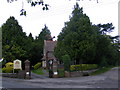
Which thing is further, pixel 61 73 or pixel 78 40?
pixel 78 40

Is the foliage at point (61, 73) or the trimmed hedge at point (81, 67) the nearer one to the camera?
the foliage at point (61, 73)

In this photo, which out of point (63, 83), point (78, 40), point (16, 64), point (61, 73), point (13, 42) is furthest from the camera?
point (13, 42)

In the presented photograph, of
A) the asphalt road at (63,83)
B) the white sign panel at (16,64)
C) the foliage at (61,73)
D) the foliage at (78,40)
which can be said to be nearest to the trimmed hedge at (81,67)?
the foliage at (78,40)

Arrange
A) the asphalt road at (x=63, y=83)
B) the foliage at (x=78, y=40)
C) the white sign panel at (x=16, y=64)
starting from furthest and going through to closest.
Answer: the foliage at (x=78, y=40) → the white sign panel at (x=16, y=64) → the asphalt road at (x=63, y=83)

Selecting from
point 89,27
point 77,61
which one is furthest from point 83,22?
point 77,61

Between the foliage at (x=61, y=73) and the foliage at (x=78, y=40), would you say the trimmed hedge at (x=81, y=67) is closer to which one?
the foliage at (x=78, y=40)

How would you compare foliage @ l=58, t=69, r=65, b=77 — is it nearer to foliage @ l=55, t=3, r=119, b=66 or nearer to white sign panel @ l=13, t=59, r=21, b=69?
foliage @ l=55, t=3, r=119, b=66

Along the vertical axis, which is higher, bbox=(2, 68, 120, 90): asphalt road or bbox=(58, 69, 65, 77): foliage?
A: bbox=(58, 69, 65, 77): foliage

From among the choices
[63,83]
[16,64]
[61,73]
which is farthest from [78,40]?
[63,83]

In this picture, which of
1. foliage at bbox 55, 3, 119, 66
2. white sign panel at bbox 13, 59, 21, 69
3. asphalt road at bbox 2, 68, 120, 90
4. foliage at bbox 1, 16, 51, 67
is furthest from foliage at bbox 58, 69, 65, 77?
foliage at bbox 1, 16, 51, 67

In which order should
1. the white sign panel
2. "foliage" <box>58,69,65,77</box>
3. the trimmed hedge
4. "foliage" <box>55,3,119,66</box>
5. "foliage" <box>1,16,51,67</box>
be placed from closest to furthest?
"foliage" <box>58,69,65,77</box>
the white sign panel
the trimmed hedge
"foliage" <box>55,3,119,66</box>
"foliage" <box>1,16,51,67</box>

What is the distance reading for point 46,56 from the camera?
4862 cm

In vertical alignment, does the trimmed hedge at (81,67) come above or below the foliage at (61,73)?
above

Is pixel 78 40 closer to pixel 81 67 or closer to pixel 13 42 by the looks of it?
pixel 81 67
